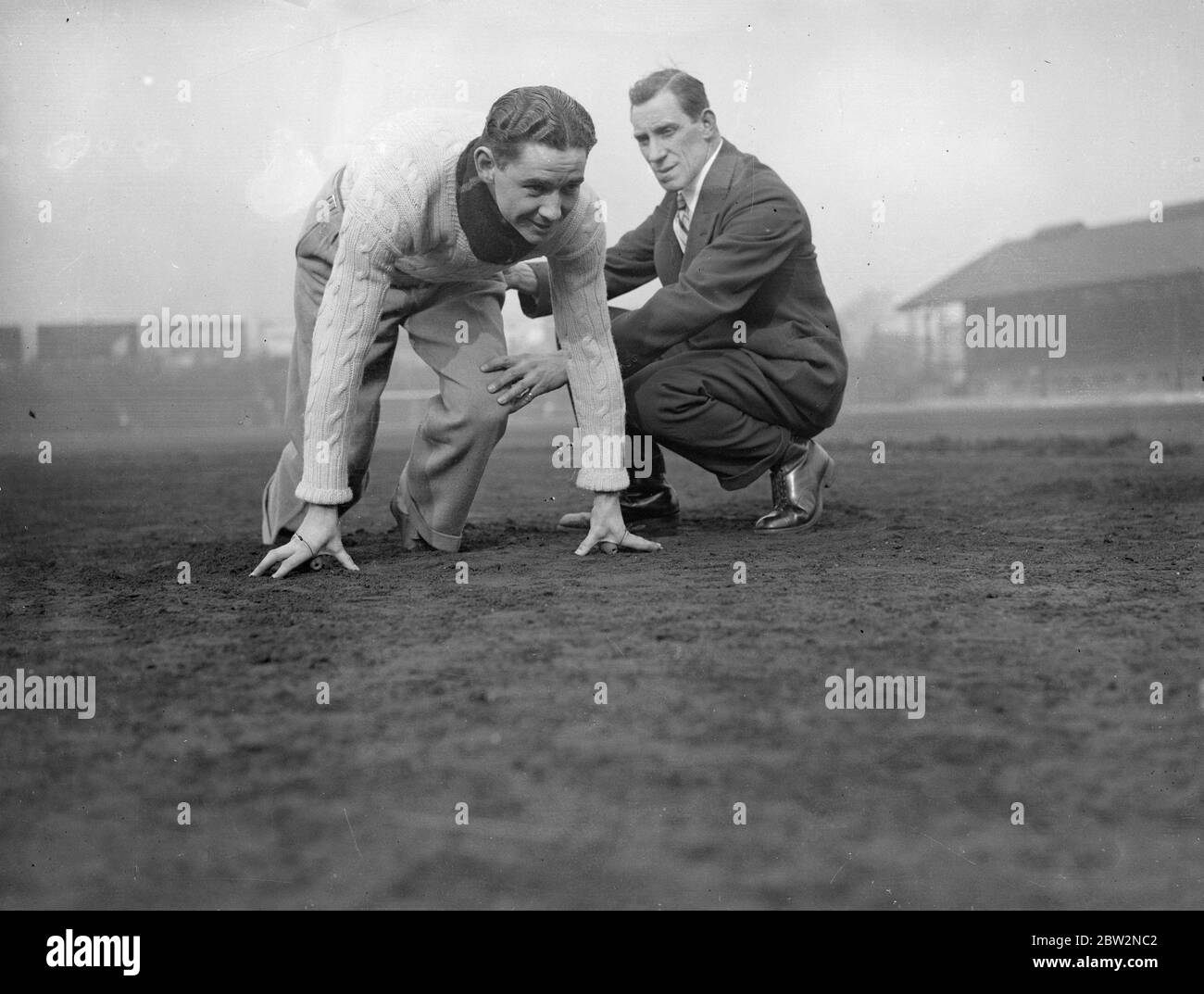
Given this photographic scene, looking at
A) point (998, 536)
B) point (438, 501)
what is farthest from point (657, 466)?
point (998, 536)

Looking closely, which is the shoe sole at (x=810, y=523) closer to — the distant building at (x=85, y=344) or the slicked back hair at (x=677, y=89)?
the slicked back hair at (x=677, y=89)

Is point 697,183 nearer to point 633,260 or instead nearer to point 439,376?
point 633,260

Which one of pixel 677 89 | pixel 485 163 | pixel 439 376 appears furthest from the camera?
pixel 677 89

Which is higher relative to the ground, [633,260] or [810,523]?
[633,260]

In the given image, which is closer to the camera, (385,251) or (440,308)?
(385,251)

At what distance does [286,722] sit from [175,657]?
44 cm

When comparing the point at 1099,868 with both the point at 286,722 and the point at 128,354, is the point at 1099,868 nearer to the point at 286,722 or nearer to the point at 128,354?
the point at 286,722

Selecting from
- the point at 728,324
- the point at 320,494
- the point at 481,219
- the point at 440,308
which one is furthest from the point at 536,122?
the point at 728,324

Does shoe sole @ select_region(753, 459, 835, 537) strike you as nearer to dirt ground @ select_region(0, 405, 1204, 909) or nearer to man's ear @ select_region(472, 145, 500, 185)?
dirt ground @ select_region(0, 405, 1204, 909)

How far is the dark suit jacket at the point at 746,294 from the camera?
10.1 ft

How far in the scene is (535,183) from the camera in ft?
7.68

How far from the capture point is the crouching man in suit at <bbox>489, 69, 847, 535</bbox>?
10.1 ft

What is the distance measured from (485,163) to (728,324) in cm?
110

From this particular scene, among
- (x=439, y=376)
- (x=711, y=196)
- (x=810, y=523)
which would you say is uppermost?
(x=711, y=196)
